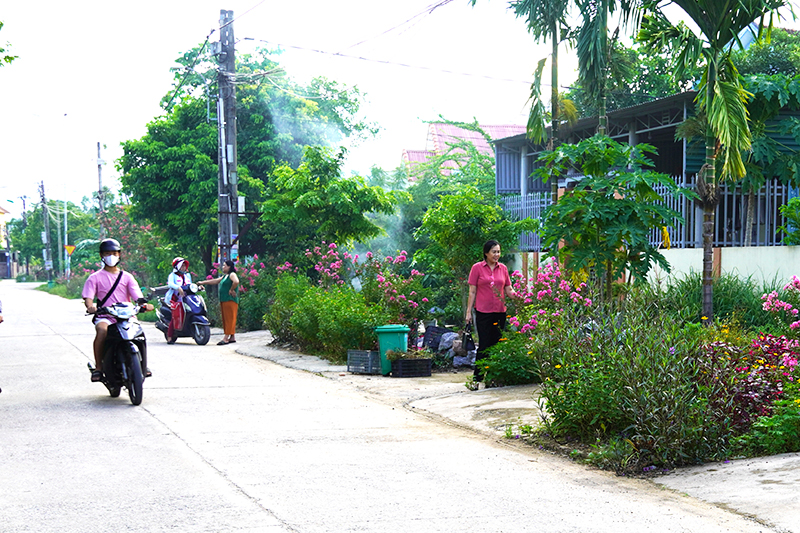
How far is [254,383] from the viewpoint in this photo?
1151cm

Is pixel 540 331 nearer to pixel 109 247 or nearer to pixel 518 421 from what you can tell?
pixel 518 421

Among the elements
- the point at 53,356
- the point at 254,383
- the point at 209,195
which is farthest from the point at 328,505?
the point at 209,195

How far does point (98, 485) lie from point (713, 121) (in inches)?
356

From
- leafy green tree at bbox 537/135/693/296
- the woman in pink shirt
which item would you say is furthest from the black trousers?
leafy green tree at bbox 537/135/693/296

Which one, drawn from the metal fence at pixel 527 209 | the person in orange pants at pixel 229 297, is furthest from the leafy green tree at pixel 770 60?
the person in orange pants at pixel 229 297

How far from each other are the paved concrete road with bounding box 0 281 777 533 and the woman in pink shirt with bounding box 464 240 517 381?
1.69 m

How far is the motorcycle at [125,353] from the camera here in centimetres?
942

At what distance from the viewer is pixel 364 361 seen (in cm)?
1281

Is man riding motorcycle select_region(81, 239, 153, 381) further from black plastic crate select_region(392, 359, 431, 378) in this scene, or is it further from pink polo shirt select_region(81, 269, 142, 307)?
black plastic crate select_region(392, 359, 431, 378)

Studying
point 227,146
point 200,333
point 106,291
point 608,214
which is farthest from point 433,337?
point 227,146

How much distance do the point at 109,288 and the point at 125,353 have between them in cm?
82

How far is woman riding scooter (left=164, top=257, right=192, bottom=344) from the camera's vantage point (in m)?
17.4

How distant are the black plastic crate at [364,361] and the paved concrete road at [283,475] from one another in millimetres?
2288

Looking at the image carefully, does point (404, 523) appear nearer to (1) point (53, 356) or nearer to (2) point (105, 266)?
(2) point (105, 266)
